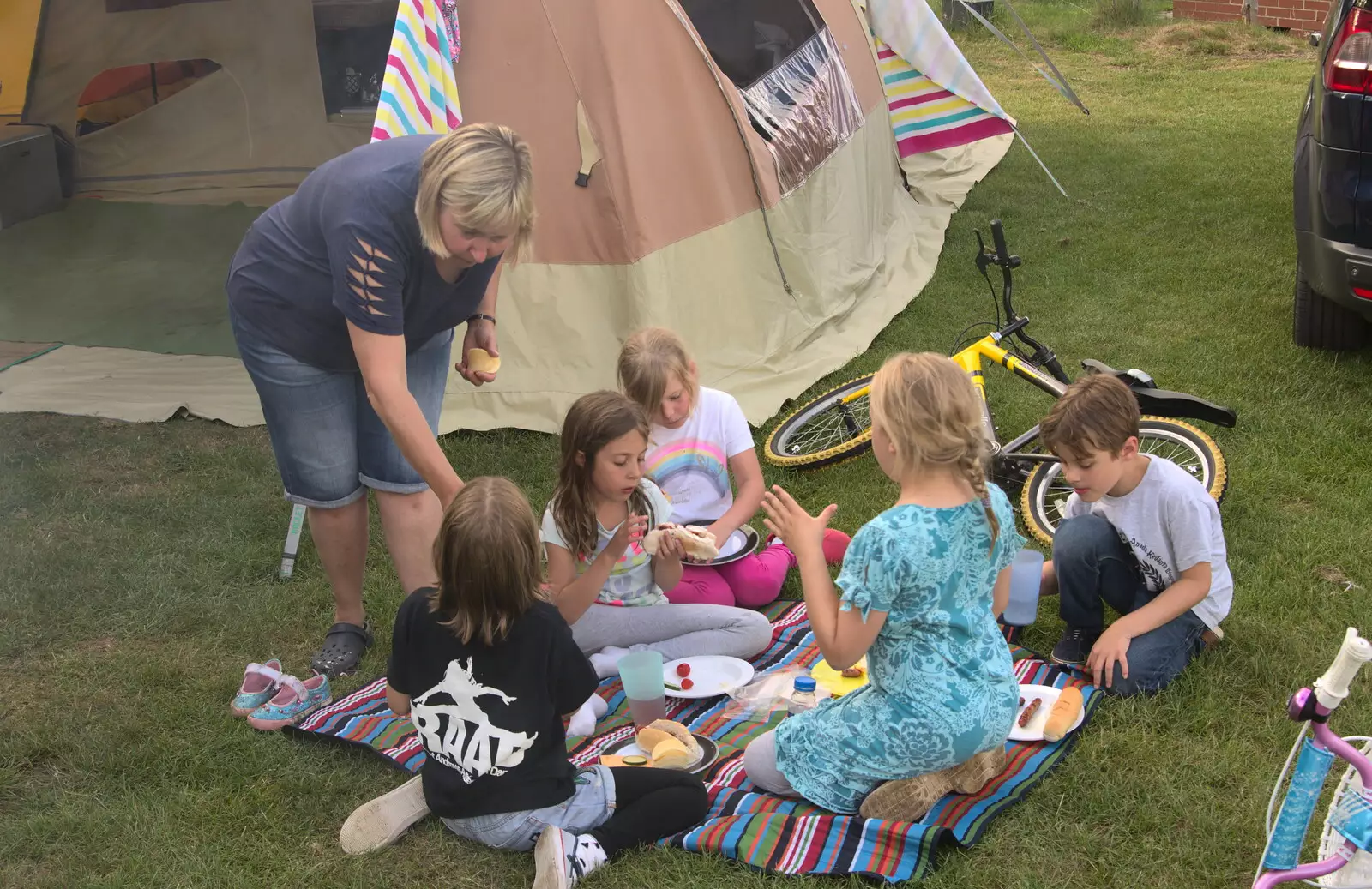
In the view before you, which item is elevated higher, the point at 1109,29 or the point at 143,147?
the point at 143,147

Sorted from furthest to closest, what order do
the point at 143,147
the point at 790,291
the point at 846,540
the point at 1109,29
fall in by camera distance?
the point at 1109,29 < the point at 143,147 < the point at 790,291 < the point at 846,540

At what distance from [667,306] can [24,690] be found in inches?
101

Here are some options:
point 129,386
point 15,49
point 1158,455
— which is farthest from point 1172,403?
point 15,49

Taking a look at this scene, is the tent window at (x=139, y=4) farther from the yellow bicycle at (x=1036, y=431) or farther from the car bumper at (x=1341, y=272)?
the car bumper at (x=1341, y=272)

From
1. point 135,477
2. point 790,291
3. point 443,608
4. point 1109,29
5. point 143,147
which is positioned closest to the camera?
point 443,608

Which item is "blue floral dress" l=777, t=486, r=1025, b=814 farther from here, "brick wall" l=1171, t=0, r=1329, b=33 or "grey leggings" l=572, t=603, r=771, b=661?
"brick wall" l=1171, t=0, r=1329, b=33

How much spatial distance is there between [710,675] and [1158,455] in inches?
62.9

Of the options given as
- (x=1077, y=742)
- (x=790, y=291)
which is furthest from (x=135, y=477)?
(x=1077, y=742)

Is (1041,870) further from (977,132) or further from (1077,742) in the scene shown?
(977,132)

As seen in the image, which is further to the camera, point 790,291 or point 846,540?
point 790,291

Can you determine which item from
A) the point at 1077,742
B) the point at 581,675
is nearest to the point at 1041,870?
the point at 1077,742

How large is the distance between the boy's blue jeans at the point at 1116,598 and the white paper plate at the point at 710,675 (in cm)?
84

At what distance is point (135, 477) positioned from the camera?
4664mm

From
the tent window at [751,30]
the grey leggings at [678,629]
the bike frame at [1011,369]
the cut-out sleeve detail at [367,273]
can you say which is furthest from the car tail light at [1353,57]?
the cut-out sleeve detail at [367,273]
